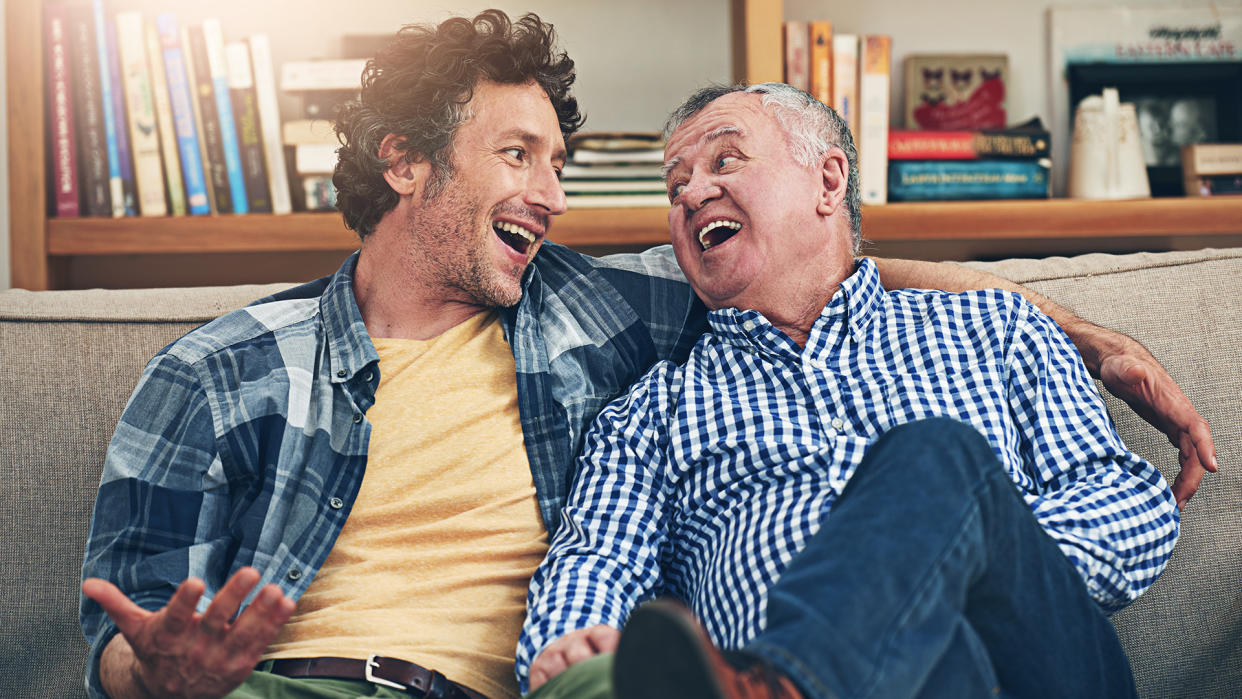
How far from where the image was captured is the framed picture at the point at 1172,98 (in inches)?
83.0

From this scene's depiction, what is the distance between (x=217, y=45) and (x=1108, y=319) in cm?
169

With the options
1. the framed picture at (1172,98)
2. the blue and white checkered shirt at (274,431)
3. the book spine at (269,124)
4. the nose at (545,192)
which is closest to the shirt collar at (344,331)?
the blue and white checkered shirt at (274,431)

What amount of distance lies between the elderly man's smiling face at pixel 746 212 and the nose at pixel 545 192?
0.56 feet

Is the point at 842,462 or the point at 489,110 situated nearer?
the point at 842,462

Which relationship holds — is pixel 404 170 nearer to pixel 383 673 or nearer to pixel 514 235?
pixel 514 235

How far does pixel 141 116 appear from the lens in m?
1.83

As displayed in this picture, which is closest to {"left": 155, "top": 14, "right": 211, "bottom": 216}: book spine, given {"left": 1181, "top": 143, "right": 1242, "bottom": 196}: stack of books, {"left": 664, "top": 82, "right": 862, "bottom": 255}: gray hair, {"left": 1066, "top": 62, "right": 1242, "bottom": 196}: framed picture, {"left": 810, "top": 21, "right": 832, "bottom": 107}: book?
{"left": 664, "top": 82, "right": 862, "bottom": 255}: gray hair

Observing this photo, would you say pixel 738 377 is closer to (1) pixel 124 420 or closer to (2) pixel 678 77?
(1) pixel 124 420

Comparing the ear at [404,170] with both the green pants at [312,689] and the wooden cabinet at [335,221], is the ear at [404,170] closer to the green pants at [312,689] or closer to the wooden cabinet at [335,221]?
the wooden cabinet at [335,221]

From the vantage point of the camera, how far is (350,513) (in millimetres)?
1158

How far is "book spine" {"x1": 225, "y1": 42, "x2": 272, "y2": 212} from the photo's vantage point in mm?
1837

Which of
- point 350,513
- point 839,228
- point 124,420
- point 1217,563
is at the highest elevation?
point 839,228

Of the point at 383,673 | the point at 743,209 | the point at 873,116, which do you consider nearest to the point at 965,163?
the point at 873,116

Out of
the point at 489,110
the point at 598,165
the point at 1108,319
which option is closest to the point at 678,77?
the point at 598,165
